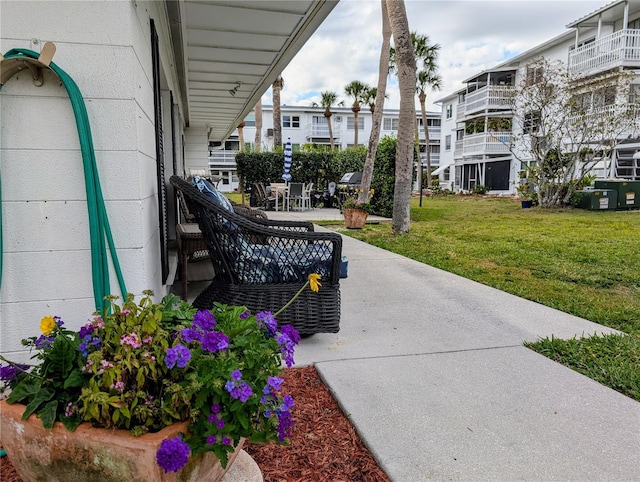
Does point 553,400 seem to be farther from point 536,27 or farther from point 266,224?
point 536,27

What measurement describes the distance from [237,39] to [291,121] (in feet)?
120

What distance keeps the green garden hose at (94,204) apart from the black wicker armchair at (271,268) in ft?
2.21

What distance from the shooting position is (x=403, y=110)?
309 inches

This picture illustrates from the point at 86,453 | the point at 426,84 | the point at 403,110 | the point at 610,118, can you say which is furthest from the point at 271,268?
the point at 426,84

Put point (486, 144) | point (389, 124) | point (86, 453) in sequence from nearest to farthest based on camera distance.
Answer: point (86, 453)
point (486, 144)
point (389, 124)

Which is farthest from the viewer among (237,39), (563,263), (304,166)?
(304,166)

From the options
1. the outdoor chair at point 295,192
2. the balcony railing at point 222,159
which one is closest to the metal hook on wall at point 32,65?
the outdoor chair at point 295,192

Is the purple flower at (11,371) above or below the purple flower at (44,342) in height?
below

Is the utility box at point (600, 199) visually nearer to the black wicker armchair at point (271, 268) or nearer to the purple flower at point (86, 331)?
the black wicker armchair at point (271, 268)

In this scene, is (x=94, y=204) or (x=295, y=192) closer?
(x=94, y=204)

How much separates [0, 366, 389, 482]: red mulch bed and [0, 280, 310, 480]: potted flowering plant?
36cm

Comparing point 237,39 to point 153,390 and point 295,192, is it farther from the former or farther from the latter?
point 295,192

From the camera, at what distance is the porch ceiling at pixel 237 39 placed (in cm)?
323

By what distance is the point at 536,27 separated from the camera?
66.3 ft
